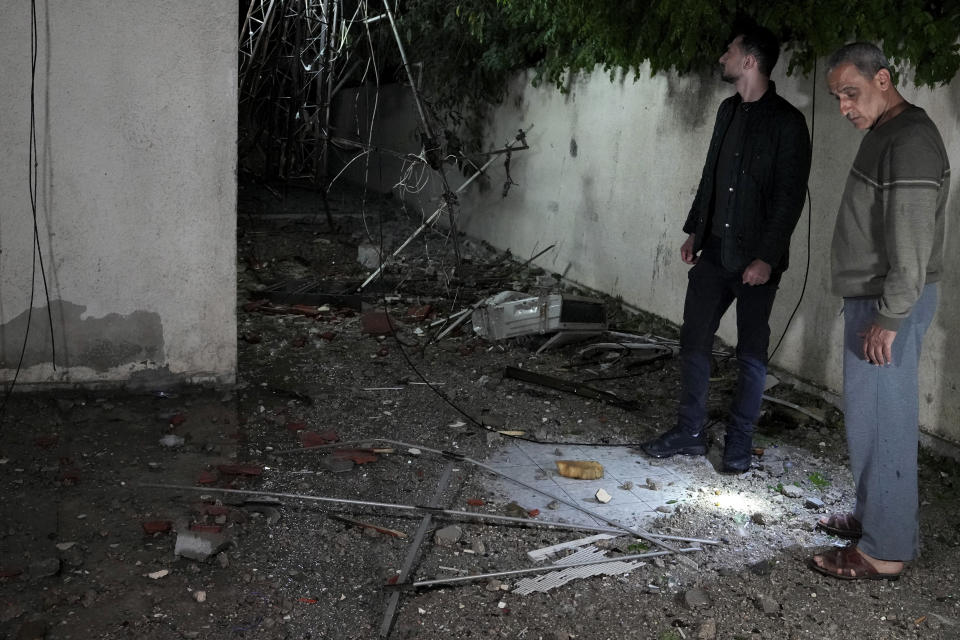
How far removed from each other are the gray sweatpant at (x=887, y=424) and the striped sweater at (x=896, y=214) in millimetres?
110

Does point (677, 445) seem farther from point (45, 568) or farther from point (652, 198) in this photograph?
point (652, 198)

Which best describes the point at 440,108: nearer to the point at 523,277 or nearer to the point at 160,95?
the point at 523,277

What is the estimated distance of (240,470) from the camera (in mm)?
4012

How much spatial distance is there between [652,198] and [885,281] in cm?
430

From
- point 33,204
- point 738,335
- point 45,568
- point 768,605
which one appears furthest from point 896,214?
point 33,204

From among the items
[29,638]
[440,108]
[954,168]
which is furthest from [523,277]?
[29,638]

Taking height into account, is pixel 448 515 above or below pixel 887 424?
below

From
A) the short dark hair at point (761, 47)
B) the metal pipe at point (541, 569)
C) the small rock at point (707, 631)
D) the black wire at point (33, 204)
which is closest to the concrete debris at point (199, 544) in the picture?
the metal pipe at point (541, 569)

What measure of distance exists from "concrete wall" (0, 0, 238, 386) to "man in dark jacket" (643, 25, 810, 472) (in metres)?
2.56

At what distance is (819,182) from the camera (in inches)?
205

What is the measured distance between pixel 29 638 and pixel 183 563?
0.59 meters

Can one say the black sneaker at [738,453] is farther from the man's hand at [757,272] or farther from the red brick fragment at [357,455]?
the red brick fragment at [357,455]

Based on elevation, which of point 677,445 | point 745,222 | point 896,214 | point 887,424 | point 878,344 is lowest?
point 677,445

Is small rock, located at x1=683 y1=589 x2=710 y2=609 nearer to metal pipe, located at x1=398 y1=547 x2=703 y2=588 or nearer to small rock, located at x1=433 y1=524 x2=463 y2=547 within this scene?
metal pipe, located at x1=398 y1=547 x2=703 y2=588
